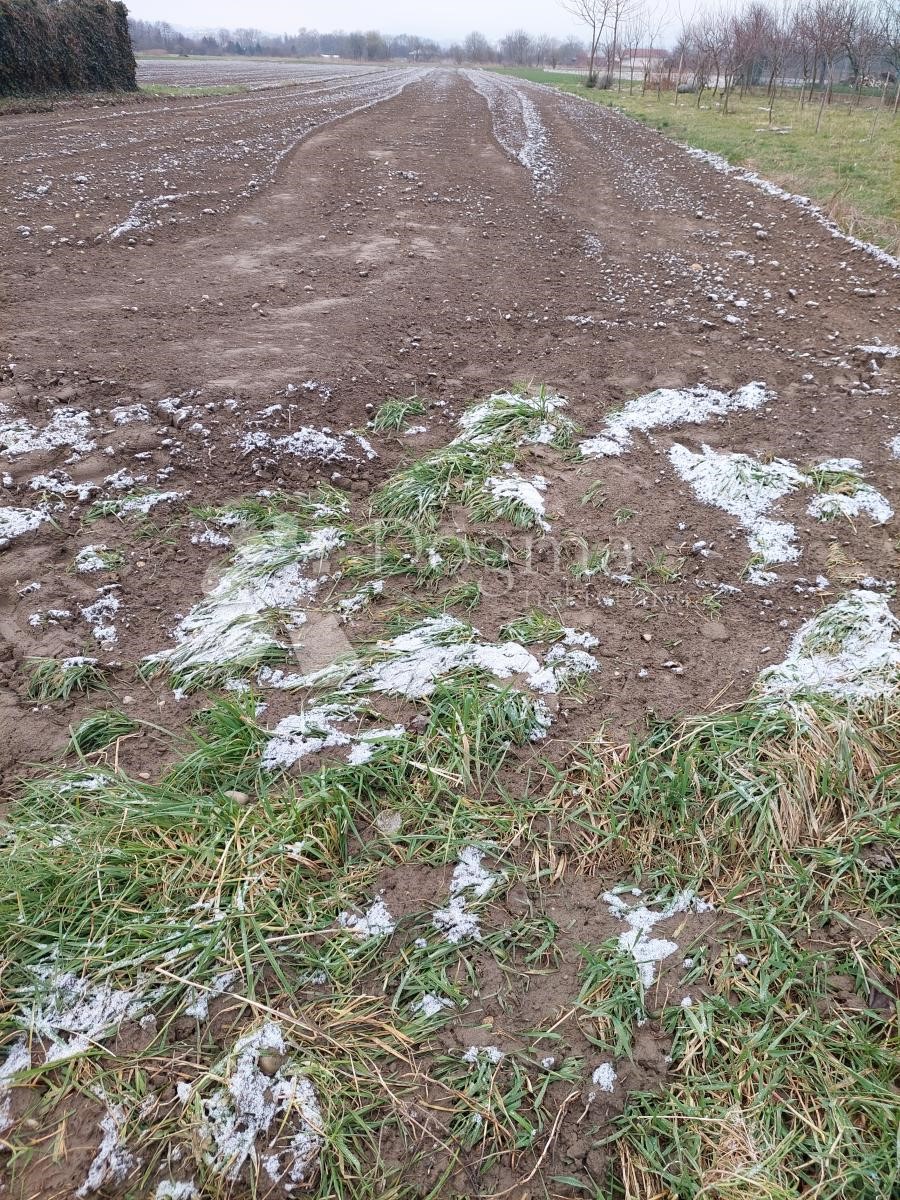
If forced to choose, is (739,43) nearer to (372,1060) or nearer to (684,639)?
(684,639)

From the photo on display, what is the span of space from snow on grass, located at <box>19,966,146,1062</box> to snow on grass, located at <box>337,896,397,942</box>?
61cm

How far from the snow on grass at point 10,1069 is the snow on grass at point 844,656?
9.24 feet

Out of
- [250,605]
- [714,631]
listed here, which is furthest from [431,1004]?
[714,631]

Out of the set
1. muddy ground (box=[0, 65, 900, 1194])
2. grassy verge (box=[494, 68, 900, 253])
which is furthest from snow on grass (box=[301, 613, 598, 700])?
grassy verge (box=[494, 68, 900, 253])

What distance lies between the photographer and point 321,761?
2.68 metres

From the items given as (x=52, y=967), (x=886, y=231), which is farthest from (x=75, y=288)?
(x=886, y=231)

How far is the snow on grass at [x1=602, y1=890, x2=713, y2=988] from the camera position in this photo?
217 cm

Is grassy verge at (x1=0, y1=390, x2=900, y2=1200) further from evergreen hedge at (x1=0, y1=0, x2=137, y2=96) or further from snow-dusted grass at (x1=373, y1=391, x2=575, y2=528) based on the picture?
evergreen hedge at (x1=0, y1=0, x2=137, y2=96)

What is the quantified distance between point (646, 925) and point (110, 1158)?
5.29 feet

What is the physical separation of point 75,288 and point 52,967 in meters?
6.01

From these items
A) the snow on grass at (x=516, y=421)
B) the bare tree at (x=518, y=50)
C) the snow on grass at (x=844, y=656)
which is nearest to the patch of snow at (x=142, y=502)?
the snow on grass at (x=516, y=421)

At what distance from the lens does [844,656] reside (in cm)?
305

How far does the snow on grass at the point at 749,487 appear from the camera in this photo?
3.77 meters

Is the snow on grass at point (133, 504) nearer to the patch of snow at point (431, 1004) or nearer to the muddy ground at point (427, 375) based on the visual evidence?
the muddy ground at point (427, 375)
